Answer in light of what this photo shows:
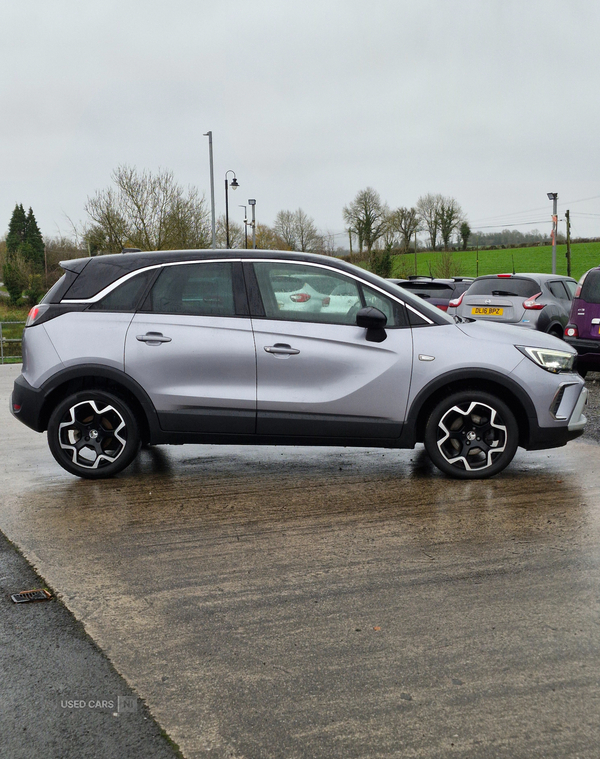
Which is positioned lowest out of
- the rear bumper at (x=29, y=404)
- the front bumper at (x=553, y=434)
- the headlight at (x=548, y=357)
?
the front bumper at (x=553, y=434)

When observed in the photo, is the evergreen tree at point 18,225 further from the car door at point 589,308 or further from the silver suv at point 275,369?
the silver suv at point 275,369

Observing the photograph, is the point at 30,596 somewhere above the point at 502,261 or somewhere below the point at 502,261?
below

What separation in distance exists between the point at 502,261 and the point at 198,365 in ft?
269

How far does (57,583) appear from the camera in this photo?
13.4 ft

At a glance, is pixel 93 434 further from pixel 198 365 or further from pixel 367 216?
pixel 367 216

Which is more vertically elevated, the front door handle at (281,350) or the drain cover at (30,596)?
the front door handle at (281,350)

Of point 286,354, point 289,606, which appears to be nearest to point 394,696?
point 289,606

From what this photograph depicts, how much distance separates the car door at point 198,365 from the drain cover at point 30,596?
7.60 ft

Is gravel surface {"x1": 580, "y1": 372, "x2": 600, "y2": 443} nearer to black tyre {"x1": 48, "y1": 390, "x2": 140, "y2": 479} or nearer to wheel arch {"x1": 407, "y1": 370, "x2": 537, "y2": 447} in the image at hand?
wheel arch {"x1": 407, "y1": 370, "x2": 537, "y2": 447}

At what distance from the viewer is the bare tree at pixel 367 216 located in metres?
76.1

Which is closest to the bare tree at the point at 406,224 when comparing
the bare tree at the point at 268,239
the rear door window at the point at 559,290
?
the bare tree at the point at 268,239

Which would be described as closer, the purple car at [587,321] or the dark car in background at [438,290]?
the purple car at [587,321]

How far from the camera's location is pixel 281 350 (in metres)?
6.03

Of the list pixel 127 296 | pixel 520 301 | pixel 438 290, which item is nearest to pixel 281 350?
pixel 127 296
